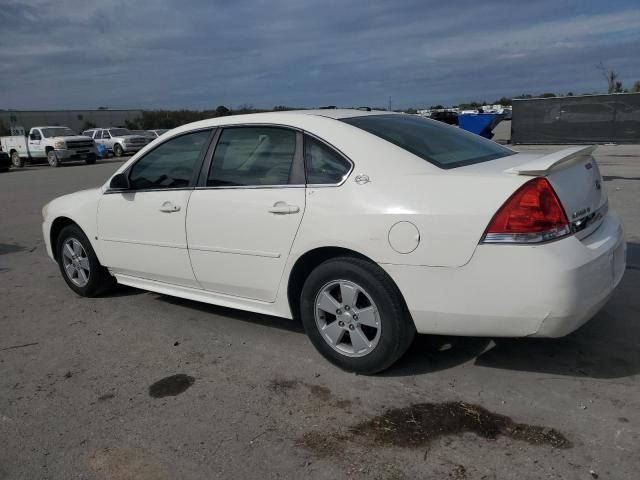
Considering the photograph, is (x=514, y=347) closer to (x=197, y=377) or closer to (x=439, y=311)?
(x=439, y=311)

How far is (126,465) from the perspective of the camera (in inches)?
111

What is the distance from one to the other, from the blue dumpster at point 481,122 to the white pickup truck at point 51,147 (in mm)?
17594

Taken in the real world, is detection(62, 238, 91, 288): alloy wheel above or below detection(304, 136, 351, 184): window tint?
below

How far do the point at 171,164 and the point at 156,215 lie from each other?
0.42m

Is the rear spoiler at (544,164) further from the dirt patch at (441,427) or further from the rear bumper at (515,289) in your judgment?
the dirt patch at (441,427)

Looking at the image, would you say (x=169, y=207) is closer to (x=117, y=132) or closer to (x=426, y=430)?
(x=426, y=430)

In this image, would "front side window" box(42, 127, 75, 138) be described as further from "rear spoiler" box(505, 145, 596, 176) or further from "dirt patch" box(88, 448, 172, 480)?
"rear spoiler" box(505, 145, 596, 176)

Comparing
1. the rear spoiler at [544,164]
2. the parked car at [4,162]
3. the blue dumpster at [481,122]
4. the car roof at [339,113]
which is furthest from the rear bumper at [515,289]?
the parked car at [4,162]

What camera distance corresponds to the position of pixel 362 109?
15.1 ft

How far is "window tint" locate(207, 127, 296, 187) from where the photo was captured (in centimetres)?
382

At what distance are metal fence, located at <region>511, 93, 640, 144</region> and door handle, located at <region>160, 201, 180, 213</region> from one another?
2090cm

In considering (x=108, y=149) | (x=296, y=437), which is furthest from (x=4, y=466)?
(x=108, y=149)

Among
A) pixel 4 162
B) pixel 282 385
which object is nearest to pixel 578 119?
pixel 282 385

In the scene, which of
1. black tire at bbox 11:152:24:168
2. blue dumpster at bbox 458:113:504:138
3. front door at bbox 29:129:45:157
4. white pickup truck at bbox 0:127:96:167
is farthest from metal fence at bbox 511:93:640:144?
black tire at bbox 11:152:24:168
